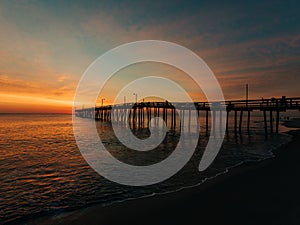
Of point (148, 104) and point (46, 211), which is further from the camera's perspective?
point (148, 104)

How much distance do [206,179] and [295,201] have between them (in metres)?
3.48

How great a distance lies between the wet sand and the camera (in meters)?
5.37

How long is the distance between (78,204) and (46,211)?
96 centimetres

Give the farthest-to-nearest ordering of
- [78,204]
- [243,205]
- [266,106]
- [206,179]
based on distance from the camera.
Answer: [266,106] → [206,179] → [78,204] → [243,205]

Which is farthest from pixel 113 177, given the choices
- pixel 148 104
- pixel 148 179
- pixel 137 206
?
pixel 148 104

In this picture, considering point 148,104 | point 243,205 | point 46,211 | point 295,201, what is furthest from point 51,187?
point 148,104

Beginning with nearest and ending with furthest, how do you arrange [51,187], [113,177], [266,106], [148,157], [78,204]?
[78,204] → [51,187] → [113,177] → [148,157] → [266,106]

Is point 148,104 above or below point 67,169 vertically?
above

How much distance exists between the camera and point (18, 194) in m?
7.69

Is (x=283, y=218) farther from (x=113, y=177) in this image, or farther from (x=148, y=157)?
(x=148, y=157)

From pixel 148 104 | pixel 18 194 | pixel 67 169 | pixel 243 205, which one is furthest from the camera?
pixel 148 104

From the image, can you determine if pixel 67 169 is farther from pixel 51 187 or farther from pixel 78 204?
pixel 78 204

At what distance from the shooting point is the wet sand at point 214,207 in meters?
5.37

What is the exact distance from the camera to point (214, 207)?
19.9 ft
